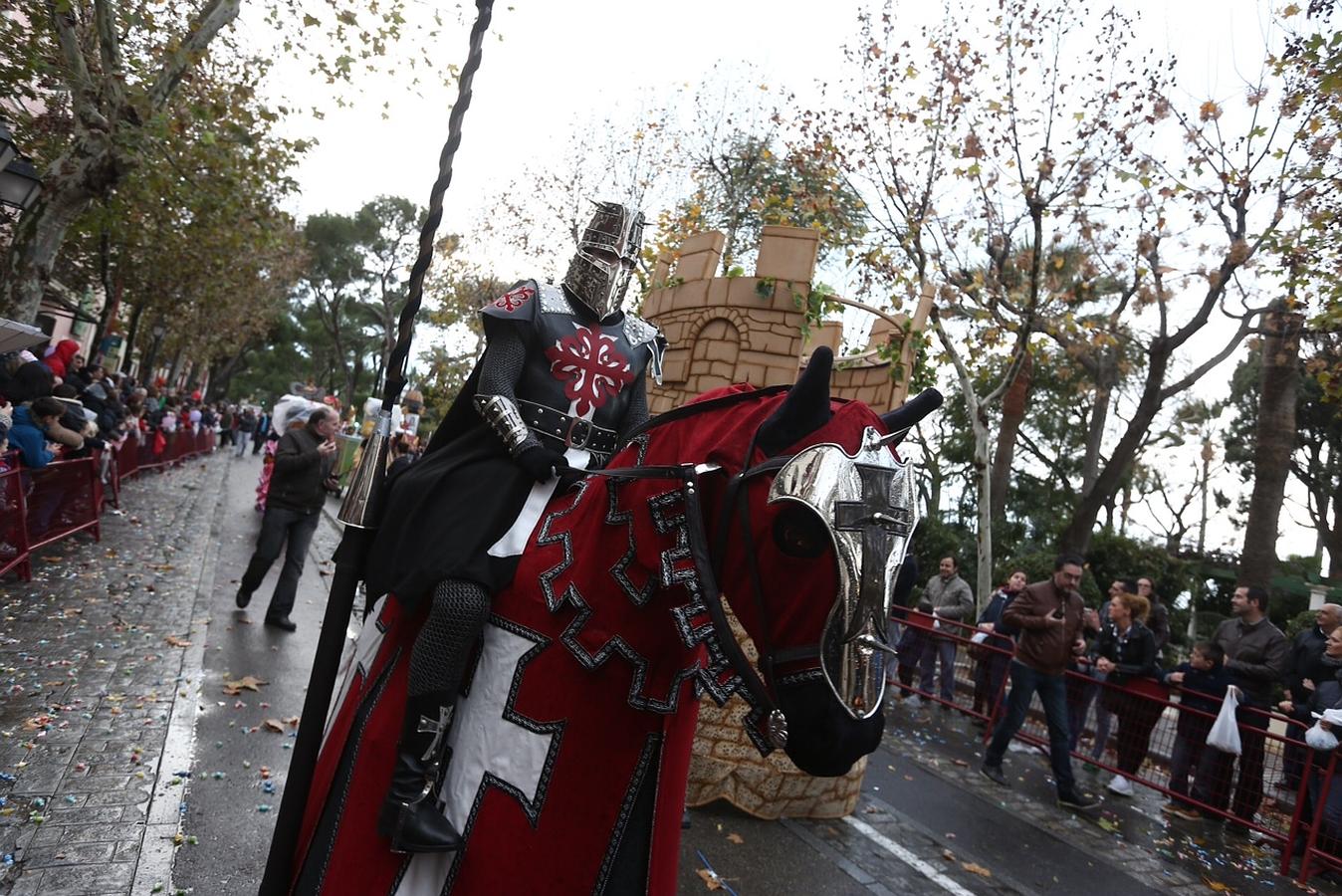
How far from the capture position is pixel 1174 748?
26.6ft

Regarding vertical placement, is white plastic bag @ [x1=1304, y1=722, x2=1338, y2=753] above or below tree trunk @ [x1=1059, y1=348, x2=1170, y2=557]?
below

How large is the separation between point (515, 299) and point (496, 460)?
0.55 metres

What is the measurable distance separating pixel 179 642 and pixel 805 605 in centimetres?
717

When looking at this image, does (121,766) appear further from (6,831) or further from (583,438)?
(583,438)

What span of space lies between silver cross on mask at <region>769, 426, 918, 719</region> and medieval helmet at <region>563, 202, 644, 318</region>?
4.13 ft

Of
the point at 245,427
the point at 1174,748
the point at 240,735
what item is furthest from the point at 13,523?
the point at 245,427

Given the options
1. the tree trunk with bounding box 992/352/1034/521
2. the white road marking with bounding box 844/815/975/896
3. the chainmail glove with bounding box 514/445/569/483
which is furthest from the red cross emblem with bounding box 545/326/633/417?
the tree trunk with bounding box 992/352/1034/521

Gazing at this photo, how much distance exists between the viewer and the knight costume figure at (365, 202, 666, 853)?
2.08 metres

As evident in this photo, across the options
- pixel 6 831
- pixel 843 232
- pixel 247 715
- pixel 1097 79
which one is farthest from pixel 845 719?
pixel 843 232

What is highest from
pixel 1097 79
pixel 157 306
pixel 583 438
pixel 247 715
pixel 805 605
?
pixel 1097 79

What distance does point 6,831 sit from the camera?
3760mm

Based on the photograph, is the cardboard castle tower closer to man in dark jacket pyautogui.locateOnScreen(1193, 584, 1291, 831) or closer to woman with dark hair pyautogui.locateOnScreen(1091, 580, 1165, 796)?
woman with dark hair pyautogui.locateOnScreen(1091, 580, 1165, 796)

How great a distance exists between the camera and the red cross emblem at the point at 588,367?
2.64 meters

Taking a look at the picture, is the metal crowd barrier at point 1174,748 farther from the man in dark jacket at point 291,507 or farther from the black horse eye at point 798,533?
the black horse eye at point 798,533
